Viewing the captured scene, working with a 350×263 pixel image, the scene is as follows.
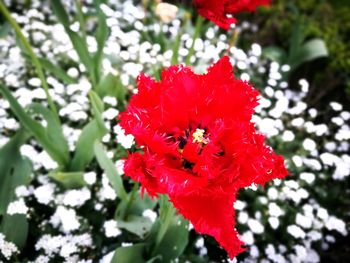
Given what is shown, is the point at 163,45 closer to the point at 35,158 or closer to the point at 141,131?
the point at 35,158

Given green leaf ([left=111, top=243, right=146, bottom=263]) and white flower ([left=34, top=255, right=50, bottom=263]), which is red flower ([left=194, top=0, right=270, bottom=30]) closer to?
green leaf ([left=111, top=243, right=146, bottom=263])

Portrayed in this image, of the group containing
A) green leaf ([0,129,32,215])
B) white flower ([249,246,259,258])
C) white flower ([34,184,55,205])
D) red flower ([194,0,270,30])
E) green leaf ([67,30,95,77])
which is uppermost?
red flower ([194,0,270,30])

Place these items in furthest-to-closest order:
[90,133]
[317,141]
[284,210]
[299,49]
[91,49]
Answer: [299,49], [317,141], [91,49], [284,210], [90,133]

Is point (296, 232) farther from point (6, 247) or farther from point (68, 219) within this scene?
point (6, 247)

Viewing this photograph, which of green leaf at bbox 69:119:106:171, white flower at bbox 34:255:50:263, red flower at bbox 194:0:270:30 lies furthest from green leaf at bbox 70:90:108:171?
red flower at bbox 194:0:270:30

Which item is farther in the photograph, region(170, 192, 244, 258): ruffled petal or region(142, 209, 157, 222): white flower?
region(142, 209, 157, 222): white flower

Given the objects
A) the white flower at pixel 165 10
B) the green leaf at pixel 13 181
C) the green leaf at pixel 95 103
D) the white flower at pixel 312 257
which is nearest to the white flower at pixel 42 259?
the green leaf at pixel 13 181

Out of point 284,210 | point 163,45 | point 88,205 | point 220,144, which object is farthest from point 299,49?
point 220,144
